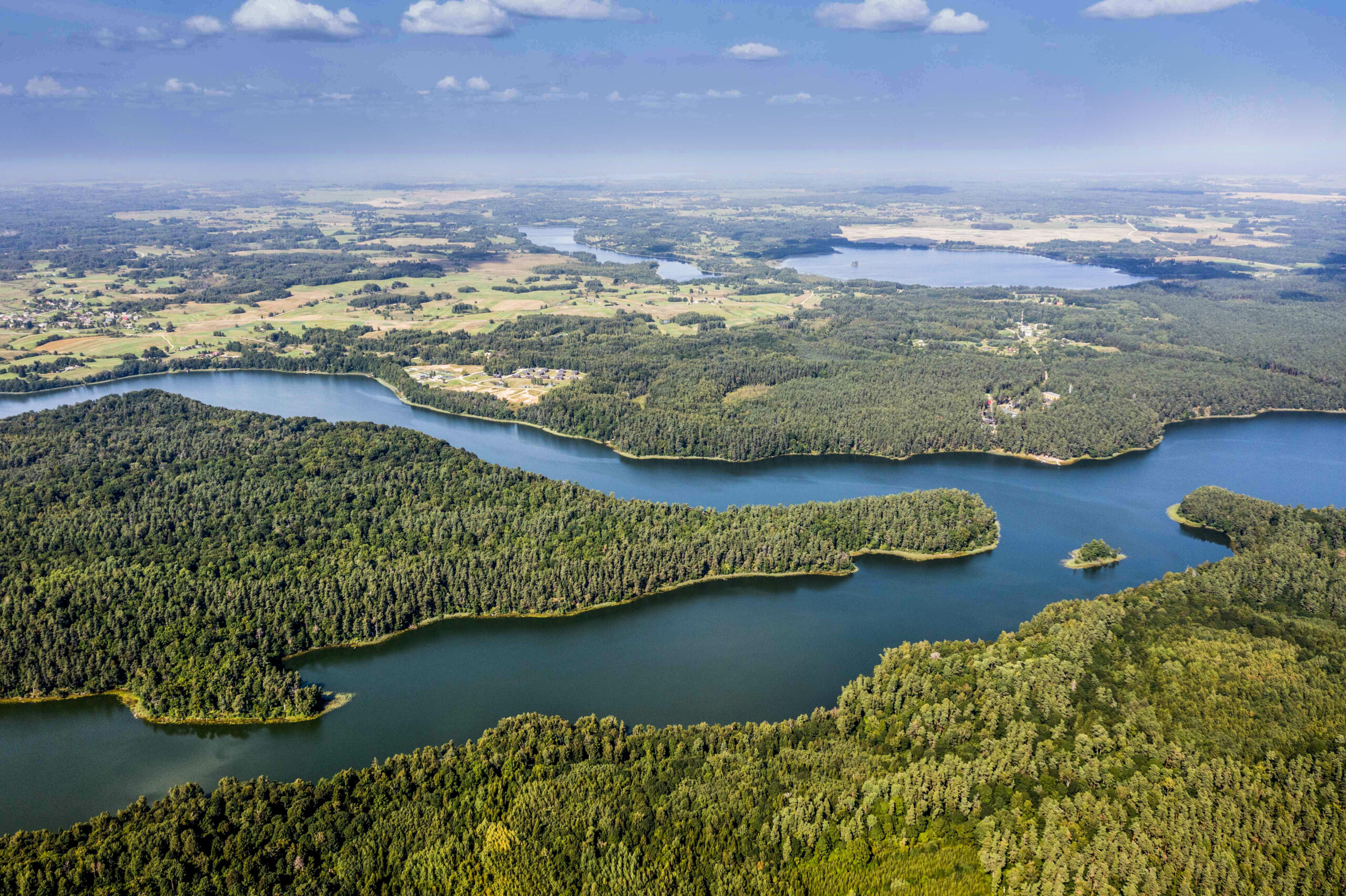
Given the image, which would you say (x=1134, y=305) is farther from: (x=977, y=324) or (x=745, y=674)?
(x=745, y=674)

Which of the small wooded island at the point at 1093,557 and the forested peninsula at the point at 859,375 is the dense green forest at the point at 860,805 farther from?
the forested peninsula at the point at 859,375

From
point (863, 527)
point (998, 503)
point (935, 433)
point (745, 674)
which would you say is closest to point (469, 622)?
point (745, 674)

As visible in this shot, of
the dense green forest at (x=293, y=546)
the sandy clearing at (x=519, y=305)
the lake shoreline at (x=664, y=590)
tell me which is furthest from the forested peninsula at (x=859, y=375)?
the lake shoreline at (x=664, y=590)

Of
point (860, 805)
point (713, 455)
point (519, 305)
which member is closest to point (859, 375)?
point (713, 455)

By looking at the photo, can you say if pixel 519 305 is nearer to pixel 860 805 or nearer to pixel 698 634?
pixel 698 634

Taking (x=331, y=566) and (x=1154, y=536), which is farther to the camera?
(x=1154, y=536)
